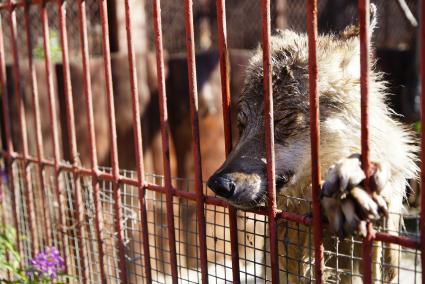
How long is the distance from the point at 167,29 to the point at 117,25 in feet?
7.45

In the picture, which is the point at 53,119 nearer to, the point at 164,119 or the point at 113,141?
the point at 113,141

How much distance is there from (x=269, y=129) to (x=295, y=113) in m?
0.55

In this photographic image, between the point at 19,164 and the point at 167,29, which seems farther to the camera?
the point at 167,29

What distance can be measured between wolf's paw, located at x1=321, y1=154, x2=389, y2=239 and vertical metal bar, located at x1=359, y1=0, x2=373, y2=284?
0.13ft

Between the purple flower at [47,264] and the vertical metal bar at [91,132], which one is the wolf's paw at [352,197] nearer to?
the vertical metal bar at [91,132]

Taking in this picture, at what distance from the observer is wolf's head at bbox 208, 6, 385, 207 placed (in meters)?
2.56

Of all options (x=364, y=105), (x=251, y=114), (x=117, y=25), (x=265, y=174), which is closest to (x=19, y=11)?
(x=117, y=25)

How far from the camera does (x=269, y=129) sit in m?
2.29

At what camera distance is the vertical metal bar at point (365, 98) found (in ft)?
6.22

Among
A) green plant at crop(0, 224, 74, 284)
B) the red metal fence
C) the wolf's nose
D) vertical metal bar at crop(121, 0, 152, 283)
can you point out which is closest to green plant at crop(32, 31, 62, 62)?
the red metal fence

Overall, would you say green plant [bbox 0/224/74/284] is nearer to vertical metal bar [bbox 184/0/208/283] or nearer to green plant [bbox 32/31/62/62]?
vertical metal bar [bbox 184/0/208/283]

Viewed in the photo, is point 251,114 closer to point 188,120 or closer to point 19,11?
point 188,120

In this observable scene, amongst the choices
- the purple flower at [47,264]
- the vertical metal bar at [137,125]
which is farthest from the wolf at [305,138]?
the purple flower at [47,264]

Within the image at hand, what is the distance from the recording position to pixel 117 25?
5582mm
